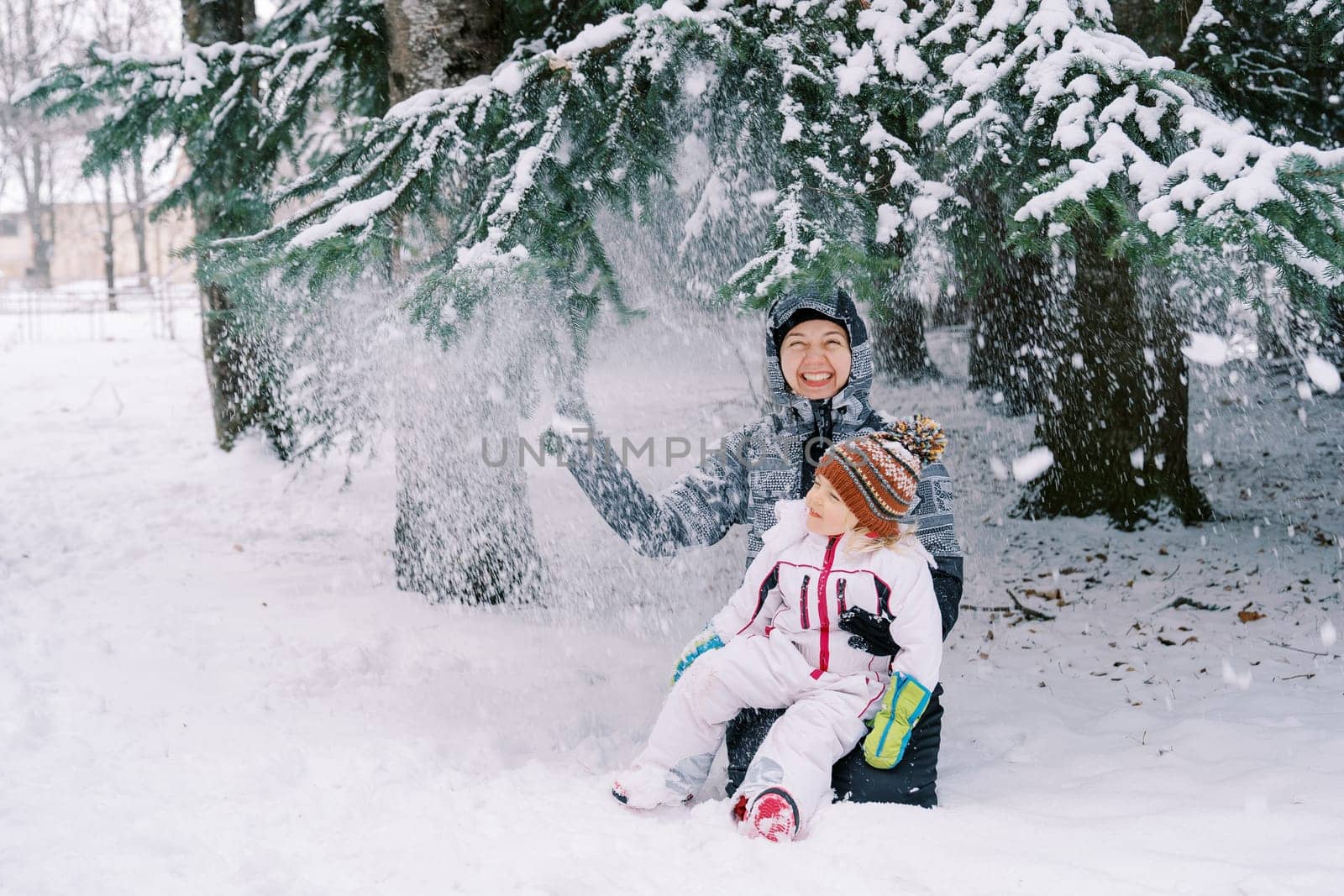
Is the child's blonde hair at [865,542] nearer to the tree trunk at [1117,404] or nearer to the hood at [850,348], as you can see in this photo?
the hood at [850,348]

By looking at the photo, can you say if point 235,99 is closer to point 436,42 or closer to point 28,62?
point 436,42

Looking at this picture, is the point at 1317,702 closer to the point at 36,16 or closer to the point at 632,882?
the point at 632,882

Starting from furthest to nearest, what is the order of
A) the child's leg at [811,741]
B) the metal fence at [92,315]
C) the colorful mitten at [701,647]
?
the metal fence at [92,315], the colorful mitten at [701,647], the child's leg at [811,741]

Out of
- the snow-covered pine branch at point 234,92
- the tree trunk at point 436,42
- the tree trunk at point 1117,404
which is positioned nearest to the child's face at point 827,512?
the tree trunk at point 436,42

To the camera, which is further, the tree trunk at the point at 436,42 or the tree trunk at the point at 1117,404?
the tree trunk at the point at 1117,404

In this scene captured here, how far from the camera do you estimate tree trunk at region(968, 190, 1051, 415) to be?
6738 mm

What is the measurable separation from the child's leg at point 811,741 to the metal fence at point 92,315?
18.5 m

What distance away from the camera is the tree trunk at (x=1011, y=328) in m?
6.74

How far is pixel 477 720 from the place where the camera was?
158 inches

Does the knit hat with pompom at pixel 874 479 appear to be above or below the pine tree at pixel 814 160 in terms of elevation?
below

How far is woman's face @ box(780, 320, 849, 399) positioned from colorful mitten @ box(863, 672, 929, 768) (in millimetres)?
1046

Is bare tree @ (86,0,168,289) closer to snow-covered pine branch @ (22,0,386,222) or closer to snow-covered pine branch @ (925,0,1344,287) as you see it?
snow-covered pine branch @ (22,0,386,222)

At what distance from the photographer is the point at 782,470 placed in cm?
353

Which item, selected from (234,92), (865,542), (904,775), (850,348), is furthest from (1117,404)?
(234,92)
